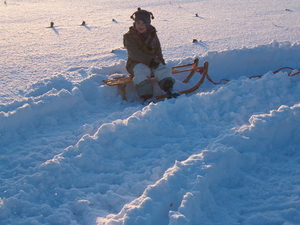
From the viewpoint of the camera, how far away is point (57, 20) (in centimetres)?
728

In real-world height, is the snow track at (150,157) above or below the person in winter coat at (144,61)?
below

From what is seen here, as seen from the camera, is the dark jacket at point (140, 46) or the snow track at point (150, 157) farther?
the dark jacket at point (140, 46)

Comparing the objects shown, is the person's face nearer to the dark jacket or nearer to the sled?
the dark jacket

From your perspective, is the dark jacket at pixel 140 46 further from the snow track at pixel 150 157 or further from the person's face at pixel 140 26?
the snow track at pixel 150 157

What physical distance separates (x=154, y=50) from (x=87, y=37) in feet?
7.37

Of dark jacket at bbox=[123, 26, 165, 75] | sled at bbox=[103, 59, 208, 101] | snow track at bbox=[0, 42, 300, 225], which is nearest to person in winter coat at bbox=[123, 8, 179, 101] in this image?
dark jacket at bbox=[123, 26, 165, 75]

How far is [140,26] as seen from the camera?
12.5 feet

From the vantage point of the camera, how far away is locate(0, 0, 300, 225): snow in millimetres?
2061

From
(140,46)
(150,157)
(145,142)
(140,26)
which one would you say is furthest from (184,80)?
(150,157)

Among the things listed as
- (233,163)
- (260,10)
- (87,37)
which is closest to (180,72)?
(233,163)

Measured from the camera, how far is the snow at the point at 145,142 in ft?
6.76

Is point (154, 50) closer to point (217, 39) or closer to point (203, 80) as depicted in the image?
point (203, 80)

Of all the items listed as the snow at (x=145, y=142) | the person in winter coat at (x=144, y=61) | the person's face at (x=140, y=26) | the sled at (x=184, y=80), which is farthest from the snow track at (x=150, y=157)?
the person's face at (x=140, y=26)

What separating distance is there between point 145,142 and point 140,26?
1.67 metres
